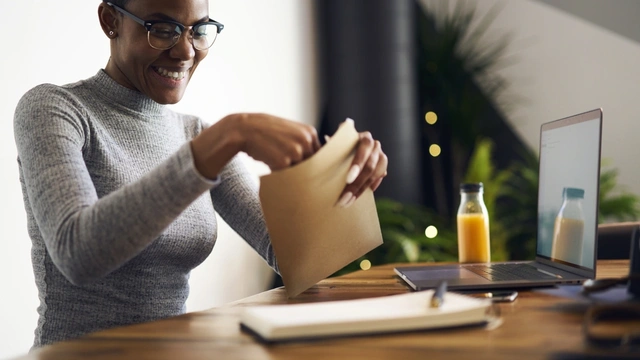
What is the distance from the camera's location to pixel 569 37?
388cm

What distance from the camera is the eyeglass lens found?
1440mm

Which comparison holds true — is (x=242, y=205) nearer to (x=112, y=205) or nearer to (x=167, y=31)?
(x=167, y=31)

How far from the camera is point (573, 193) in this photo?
51.8 inches

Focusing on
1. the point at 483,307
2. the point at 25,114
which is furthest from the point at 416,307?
the point at 25,114

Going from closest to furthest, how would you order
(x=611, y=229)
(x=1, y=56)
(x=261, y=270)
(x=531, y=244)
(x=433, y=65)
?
(x=1, y=56), (x=611, y=229), (x=261, y=270), (x=531, y=244), (x=433, y=65)

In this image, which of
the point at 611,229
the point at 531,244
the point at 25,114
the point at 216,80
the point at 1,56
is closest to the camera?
the point at 25,114

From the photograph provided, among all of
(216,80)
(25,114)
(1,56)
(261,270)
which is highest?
(216,80)

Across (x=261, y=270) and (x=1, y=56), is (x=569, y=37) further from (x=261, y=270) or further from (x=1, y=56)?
(x=1, y=56)

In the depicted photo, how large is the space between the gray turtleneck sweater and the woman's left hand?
0.22m

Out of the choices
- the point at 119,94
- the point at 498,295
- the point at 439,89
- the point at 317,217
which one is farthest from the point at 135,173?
the point at 439,89

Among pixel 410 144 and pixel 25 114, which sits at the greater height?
pixel 410 144

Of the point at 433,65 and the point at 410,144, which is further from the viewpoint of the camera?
the point at 433,65

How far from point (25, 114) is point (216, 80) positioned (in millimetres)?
1566

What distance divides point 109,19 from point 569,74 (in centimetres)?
303
